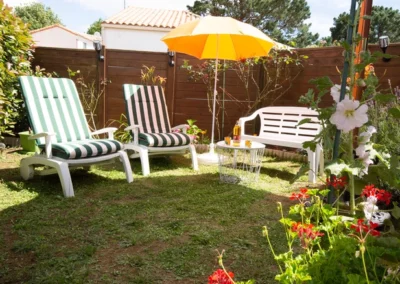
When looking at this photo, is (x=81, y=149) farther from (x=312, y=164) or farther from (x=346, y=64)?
(x=346, y=64)

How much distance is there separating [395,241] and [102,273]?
5.28 ft

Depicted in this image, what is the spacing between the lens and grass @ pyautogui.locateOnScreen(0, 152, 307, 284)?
2068 millimetres

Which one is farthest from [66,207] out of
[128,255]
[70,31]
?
[70,31]

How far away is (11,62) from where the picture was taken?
5398 mm

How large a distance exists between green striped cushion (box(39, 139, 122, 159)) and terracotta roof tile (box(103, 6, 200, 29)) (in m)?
11.0

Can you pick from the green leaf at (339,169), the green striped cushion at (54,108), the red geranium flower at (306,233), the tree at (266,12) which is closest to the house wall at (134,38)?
the tree at (266,12)

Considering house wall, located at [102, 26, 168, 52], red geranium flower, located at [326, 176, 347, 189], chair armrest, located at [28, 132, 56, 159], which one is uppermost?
house wall, located at [102, 26, 168, 52]

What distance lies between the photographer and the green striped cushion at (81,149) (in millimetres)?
3527

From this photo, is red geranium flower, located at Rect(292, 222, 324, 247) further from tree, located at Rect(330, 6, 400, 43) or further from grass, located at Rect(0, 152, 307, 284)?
tree, located at Rect(330, 6, 400, 43)

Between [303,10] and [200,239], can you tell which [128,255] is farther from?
[303,10]

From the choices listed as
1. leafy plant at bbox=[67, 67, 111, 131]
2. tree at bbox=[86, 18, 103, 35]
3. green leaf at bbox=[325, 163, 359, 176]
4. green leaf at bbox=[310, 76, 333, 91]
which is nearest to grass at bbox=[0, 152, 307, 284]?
green leaf at bbox=[325, 163, 359, 176]

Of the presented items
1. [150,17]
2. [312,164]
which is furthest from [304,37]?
[312,164]

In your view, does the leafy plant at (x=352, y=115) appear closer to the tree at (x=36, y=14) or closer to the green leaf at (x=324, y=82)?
the green leaf at (x=324, y=82)

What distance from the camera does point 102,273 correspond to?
2.03 metres
